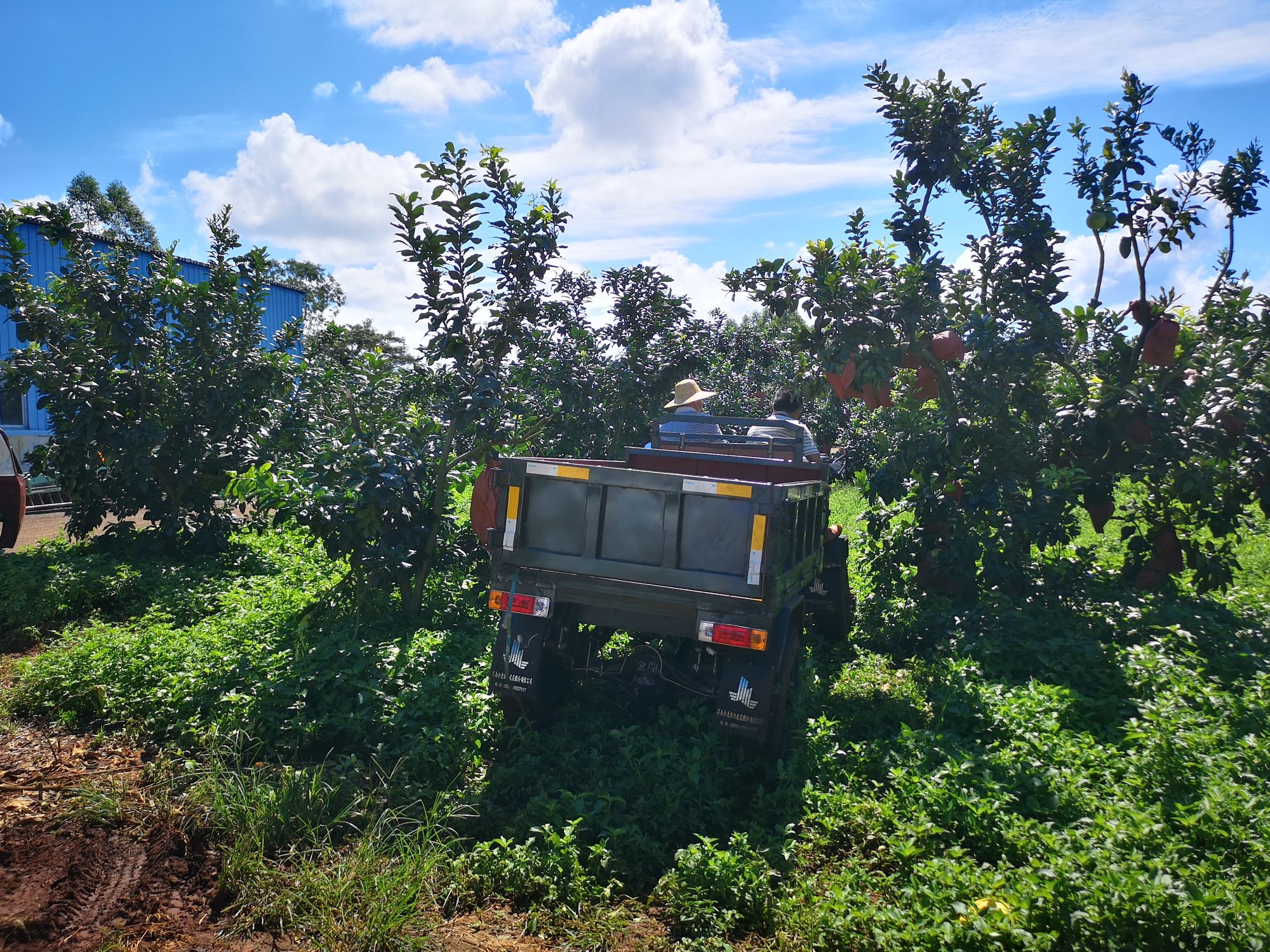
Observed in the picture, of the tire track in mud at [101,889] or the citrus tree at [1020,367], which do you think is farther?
the citrus tree at [1020,367]

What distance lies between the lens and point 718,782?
4723 mm

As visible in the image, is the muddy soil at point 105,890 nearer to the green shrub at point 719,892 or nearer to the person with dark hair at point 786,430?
the green shrub at point 719,892

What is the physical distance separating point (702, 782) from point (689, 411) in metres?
4.25

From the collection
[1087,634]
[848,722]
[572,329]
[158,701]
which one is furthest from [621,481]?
[572,329]

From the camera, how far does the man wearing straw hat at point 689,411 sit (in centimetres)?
769

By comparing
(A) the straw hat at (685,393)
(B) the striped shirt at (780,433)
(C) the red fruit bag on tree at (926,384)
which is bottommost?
(B) the striped shirt at (780,433)

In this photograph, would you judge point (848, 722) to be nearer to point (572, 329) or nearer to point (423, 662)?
Answer: point (423, 662)

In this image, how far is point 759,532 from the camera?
4633mm

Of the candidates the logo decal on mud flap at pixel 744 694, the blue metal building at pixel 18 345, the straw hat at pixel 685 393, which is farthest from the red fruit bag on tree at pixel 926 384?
the blue metal building at pixel 18 345

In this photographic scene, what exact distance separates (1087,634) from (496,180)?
5.85 m

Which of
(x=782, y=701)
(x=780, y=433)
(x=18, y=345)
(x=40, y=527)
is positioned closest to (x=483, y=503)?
(x=780, y=433)

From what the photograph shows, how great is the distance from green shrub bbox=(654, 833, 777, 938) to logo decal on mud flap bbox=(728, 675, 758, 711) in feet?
2.95

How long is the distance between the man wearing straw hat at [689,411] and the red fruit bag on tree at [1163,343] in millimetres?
3573

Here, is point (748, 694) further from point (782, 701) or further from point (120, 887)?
point (120, 887)
